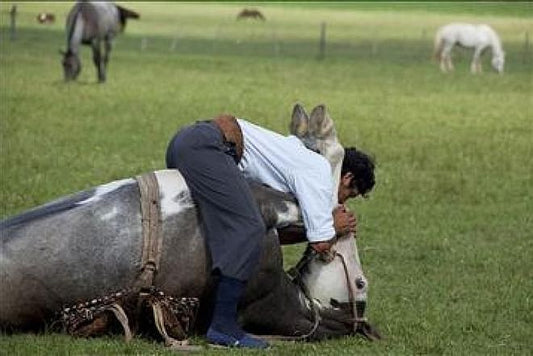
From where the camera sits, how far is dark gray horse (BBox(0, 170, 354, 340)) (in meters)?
5.96

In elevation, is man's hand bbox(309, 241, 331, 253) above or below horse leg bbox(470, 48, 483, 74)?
above

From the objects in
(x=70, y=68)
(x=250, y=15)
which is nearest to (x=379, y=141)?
(x=70, y=68)

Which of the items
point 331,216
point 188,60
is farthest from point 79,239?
point 188,60

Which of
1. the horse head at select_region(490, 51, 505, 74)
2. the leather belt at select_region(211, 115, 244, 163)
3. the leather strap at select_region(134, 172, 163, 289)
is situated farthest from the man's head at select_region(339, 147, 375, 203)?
the horse head at select_region(490, 51, 505, 74)

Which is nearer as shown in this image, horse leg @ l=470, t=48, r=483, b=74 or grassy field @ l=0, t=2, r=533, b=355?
grassy field @ l=0, t=2, r=533, b=355

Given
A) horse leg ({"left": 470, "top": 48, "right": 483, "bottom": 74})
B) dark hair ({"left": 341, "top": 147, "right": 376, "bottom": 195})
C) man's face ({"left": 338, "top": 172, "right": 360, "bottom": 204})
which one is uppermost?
dark hair ({"left": 341, "top": 147, "right": 376, "bottom": 195})

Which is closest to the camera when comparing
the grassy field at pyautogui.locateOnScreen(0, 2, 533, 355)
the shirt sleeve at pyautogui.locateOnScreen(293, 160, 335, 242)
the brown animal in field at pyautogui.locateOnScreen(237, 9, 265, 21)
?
the shirt sleeve at pyautogui.locateOnScreen(293, 160, 335, 242)

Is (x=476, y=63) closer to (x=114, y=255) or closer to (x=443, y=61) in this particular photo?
(x=443, y=61)

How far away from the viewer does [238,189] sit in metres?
6.12

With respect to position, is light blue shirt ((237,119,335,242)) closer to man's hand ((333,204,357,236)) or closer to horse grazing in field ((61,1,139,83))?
man's hand ((333,204,357,236))

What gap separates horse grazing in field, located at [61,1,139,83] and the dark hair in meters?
18.7

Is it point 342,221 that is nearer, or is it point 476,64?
point 342,221

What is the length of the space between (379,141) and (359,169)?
10085 millimetres

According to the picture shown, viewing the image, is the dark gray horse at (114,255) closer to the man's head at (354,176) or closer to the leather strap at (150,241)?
the leather strap at (150,241)
